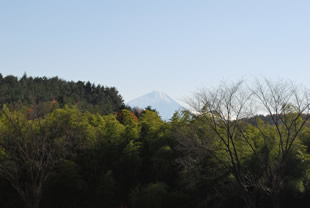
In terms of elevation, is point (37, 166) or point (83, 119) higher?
point (83, 119)

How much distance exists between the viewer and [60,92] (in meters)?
51.2

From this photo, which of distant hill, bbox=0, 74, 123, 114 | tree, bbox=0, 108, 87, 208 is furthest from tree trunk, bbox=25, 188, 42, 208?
distant hill, bbox=0, 74, 123, 114

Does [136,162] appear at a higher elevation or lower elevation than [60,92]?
lower

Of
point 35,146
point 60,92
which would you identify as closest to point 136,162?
point 35,146

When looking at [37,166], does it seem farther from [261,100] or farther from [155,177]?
[261,100]

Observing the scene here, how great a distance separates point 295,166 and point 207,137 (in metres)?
3.87

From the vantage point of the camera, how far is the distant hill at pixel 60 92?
42706mm

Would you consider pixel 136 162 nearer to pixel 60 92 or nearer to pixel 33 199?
pixel 33 199

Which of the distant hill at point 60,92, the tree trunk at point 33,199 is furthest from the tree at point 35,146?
the distant hill at point 60,92

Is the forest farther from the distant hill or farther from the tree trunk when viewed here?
the distant hill

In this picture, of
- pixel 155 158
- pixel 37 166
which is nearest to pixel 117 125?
pixel 155 158

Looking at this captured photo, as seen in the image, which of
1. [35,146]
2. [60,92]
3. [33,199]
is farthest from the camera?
[60,92]

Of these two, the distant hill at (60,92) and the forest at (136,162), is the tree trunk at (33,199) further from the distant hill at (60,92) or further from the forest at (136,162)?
the distant hill at (60,92)

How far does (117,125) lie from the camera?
21078mm
